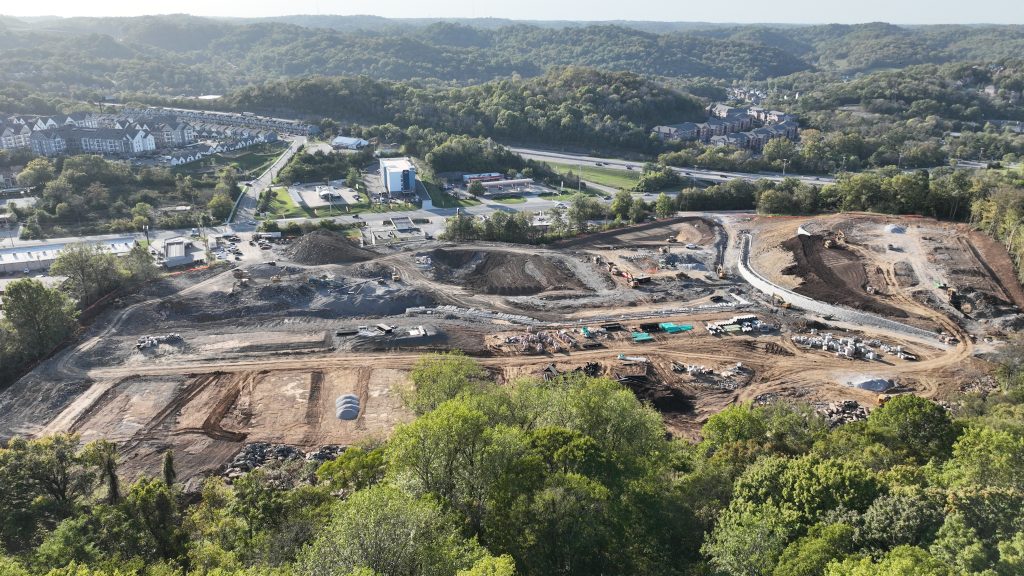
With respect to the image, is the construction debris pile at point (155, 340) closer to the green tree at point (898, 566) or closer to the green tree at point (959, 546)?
the green tree at point (898, 566)

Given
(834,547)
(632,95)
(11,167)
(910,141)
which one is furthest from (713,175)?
(11,167)

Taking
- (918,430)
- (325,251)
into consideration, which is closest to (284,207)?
(325,251)

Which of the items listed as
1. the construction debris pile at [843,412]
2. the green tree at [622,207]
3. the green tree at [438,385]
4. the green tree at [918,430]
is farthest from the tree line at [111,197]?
the green tree at [918,430]

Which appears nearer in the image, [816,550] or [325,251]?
[816,550]

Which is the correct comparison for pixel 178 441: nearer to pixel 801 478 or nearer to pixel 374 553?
pixel 374 553

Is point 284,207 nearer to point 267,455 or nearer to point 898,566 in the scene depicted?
point 267,455

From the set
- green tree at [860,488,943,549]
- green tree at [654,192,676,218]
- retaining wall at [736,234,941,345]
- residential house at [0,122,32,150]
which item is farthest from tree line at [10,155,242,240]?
green tree at [860,488,943,549]
